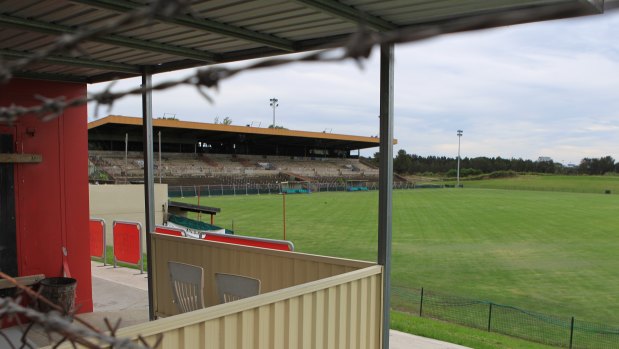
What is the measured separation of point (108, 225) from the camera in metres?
18.0

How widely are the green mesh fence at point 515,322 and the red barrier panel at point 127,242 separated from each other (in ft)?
19.6

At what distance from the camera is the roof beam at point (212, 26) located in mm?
3785

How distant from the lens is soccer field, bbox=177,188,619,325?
45.2 feet

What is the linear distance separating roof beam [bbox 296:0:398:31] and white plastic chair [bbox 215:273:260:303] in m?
2.42

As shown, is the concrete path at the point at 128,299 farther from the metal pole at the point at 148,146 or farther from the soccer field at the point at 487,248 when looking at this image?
the soccer field at the point at 487,248

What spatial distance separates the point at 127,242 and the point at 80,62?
7.20 meters

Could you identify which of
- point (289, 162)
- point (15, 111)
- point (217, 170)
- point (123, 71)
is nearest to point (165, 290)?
point (123, 71)

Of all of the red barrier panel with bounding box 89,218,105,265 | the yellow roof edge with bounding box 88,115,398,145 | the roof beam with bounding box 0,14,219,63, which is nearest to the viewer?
the roof beam with bounding box 0,14,219,63

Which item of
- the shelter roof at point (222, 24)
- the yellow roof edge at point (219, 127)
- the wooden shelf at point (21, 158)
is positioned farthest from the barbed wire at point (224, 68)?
the yellow roof edge at point (219, 127)

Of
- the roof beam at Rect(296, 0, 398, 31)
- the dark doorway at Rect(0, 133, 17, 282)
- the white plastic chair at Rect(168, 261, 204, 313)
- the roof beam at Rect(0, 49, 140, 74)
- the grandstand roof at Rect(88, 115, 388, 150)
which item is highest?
the grandstand roof at Rect(88, 115, 388, 150)

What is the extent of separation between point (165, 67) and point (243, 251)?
2.42m

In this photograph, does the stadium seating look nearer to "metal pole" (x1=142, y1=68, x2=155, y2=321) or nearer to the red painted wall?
the red painted wall

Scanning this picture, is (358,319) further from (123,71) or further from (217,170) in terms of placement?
(217,170)

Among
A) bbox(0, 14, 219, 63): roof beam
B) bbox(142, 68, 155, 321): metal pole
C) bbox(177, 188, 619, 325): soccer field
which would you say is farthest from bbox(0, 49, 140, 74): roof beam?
bbox(177, 188, 619, 325): soccer field
